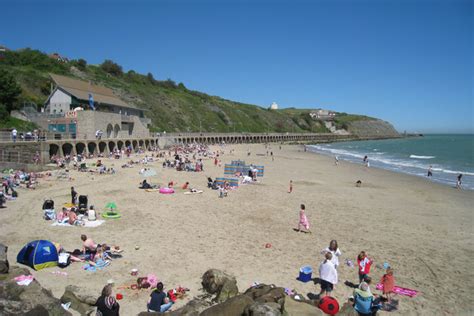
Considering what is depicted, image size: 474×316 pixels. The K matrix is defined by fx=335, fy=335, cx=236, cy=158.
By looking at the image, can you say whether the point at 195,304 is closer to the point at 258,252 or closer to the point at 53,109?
the point at 258,252

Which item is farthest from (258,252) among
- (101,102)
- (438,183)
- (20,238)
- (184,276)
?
(101,102)

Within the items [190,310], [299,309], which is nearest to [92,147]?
[190,310]

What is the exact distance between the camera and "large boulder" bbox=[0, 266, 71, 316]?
5.36 metres

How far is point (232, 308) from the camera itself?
561 cm

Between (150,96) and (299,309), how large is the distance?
85.1m

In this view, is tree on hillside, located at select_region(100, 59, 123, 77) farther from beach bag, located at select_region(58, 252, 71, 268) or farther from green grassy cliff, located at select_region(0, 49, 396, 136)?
beach bag, located at select_region(58, 252, 71, 268)

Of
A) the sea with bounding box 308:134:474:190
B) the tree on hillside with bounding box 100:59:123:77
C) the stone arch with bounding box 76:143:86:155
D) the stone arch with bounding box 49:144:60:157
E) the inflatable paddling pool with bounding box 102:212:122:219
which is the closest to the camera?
the inflatable paddling pool with bounding box 102:212:122:219

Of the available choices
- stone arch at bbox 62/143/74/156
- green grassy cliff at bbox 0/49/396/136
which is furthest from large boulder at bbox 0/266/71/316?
green grassy cliff at bbox 0/49/396/136

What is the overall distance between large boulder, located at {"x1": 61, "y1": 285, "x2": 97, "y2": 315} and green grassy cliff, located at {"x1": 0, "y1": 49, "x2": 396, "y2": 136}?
43.1 meters

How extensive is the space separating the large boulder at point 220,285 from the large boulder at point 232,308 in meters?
1.60

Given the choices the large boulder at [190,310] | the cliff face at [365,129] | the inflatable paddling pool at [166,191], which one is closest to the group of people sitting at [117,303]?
the large boulder at [190,310]

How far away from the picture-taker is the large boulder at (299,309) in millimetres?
6043

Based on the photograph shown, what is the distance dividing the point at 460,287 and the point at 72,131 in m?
37.9

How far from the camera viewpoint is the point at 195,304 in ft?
20.8
